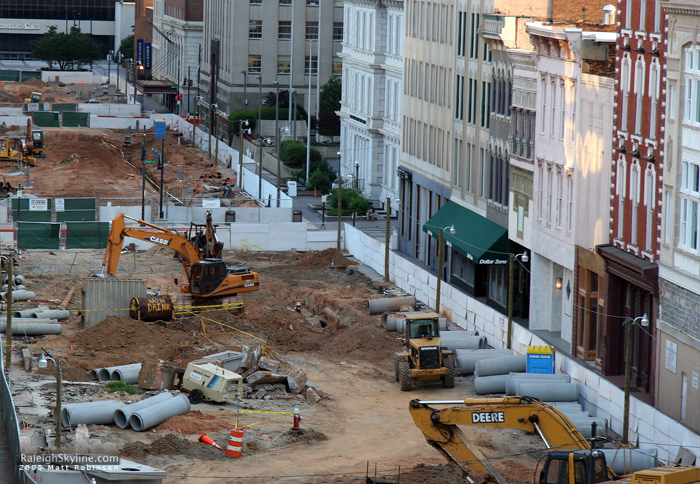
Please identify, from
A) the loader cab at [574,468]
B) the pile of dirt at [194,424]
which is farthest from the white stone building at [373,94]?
the loader cab at [574,468]

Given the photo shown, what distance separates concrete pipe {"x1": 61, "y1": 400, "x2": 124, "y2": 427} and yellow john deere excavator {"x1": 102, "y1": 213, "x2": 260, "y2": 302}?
1654cm

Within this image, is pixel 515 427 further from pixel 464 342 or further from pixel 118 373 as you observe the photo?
pixel 464 342

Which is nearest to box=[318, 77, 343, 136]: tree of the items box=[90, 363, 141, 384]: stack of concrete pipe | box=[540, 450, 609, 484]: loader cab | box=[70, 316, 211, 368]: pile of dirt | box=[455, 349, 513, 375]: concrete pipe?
box=[70, 316, 211, 368]: pile of dirt

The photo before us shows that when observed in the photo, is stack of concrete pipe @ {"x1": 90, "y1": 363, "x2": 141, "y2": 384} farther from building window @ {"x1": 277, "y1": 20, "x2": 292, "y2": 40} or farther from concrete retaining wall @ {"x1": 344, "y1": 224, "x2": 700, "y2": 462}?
building window @ {"x1": 277, "y1": 20, "x2": 292, "y2": 40}

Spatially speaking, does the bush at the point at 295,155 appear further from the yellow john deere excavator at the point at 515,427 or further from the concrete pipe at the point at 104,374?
the yellow john deere excavator at the point at 515,427

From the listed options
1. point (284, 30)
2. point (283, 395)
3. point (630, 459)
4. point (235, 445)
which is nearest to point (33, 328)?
point (283, 395)

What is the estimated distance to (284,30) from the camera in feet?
412

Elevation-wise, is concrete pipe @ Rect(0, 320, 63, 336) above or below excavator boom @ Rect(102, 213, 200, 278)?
below

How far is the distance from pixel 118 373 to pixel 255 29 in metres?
87.7

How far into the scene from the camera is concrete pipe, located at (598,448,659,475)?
31.4 meters

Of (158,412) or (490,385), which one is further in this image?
(490,385)

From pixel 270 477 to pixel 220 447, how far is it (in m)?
2.73

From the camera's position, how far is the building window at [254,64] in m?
126

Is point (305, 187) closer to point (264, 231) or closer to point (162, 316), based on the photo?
point (264, 231)
